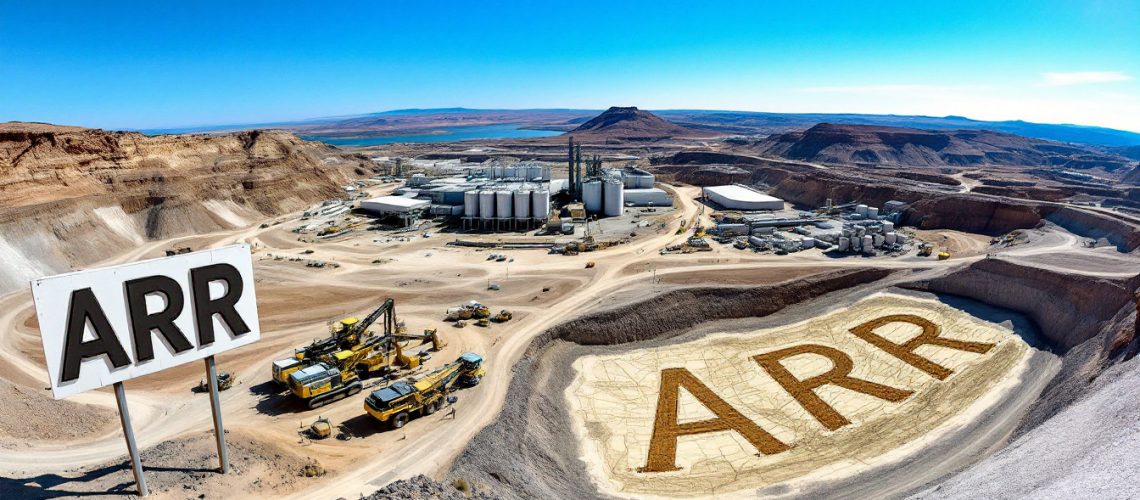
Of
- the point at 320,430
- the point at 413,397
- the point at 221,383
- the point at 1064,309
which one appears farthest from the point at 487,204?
the point at 1064,309

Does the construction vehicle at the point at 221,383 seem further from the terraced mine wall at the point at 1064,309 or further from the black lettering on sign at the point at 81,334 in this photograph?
the terraced mine wall at the point at 1064,309

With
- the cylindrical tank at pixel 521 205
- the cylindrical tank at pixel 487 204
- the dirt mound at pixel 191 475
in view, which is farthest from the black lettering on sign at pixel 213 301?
the cylindrical tank at pixel 521 205

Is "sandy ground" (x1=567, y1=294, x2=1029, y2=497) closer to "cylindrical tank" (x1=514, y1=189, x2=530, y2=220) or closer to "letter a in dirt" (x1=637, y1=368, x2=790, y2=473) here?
"letter a in dirt" (x1=637, y1=368, x2=790, y2=473)

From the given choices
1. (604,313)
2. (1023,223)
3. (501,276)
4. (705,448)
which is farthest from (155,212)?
(1023,223)

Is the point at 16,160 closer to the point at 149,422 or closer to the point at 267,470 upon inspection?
the point at 149,422

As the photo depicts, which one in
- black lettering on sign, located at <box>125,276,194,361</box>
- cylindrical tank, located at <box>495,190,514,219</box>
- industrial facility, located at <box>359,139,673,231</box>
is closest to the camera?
black lettering on sign, located at <box>125,276,194,361</box>

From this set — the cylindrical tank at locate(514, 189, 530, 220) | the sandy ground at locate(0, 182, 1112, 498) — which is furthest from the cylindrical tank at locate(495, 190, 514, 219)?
the sandy ground at locate(0, 182, 1112, 498)

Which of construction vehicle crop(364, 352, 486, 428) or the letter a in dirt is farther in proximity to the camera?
the letter a in dirt
